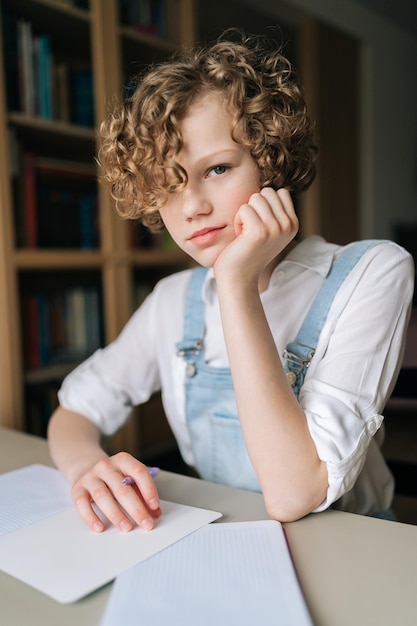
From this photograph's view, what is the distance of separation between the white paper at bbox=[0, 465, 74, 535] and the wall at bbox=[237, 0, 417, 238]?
11.3 ft

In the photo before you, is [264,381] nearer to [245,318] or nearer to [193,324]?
[245,318]

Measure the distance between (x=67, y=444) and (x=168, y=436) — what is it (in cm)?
159

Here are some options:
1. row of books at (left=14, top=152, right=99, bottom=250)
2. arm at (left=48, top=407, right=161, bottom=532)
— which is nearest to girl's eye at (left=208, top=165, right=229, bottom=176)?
arm at (left=48, top=407, right=161, bottom=532)

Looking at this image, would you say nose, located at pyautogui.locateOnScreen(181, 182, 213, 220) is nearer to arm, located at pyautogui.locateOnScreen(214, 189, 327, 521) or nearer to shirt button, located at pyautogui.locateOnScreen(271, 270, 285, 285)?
arm, located at pyautogui.locateOnScreen(214, 189, 327, 521)

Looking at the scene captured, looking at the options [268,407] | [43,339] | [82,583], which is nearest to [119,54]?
[43,339]

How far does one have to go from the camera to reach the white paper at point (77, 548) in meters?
0.54

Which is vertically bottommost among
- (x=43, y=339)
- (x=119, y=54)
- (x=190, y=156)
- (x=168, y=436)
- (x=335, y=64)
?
(x=168, y=436)

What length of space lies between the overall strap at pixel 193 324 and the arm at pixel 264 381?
0.27m

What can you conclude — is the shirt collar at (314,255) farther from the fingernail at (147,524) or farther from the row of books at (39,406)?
the row of books at (39,406)

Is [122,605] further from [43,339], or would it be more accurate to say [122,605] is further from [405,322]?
[43,339]

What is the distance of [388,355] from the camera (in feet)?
2.58

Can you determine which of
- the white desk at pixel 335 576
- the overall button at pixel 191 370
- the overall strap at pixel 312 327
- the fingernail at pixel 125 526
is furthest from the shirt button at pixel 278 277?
the fingernail at pixel 125 526

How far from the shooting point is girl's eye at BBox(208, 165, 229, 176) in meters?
0.82

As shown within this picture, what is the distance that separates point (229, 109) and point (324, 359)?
0.38 metres
